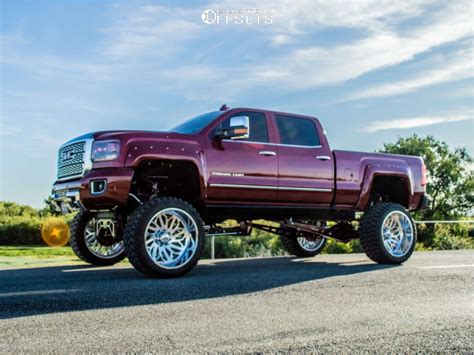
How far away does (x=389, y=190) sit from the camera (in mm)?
10023

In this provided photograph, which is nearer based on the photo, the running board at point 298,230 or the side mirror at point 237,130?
the side mirror at point 237,130

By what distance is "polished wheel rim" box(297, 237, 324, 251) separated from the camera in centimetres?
1052

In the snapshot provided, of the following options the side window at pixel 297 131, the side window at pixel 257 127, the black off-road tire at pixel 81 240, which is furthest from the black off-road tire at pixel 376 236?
the black off-road tire at pixel 81 240

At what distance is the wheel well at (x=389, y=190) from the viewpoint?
31.9 ft

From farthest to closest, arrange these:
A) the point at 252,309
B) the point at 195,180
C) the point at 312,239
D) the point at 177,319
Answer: the point at 312,239 → the point at 195,180 → the point at 252,309 → the point at 177,319

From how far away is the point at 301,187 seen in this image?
834 centimetres

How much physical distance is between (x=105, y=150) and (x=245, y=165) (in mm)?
1929

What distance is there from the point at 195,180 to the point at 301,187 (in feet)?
5.76

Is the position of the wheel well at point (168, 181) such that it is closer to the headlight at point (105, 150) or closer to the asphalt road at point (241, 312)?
the headlight at point (105, 150)

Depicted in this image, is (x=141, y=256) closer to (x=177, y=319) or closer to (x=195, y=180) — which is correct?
(x=195, y=180)

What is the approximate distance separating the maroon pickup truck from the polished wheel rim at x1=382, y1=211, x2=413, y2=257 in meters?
0.02

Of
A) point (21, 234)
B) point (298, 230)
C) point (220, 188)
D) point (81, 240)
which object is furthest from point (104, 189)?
point (21, 234)

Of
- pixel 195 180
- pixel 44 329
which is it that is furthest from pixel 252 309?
pixel 195 180

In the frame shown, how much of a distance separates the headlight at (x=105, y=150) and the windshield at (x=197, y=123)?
1242 millimetres
